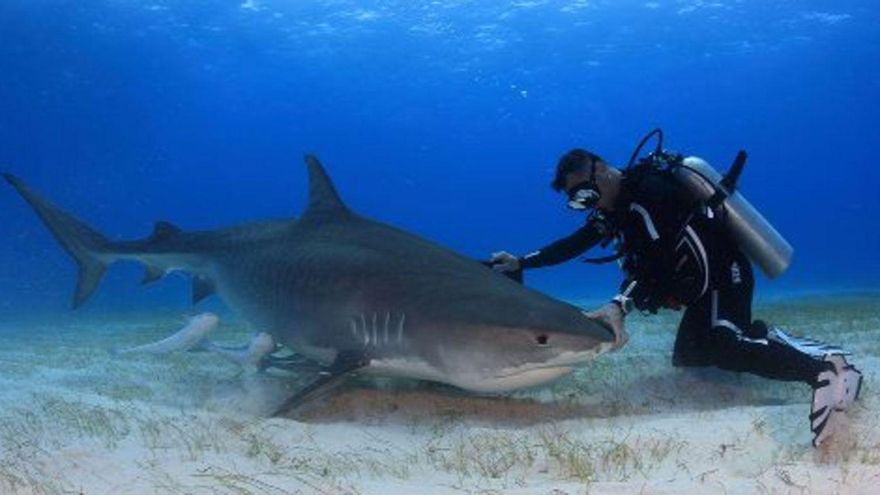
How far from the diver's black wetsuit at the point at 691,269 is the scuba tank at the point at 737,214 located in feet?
0.26

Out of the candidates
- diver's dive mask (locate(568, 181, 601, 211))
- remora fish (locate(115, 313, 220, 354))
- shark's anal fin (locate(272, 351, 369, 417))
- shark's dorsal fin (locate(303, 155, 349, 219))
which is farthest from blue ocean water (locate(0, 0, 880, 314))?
shark's anal fin (locate(272, 351, 369, 417))

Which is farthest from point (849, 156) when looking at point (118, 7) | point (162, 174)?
point (118, 7)

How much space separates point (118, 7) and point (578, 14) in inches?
1164

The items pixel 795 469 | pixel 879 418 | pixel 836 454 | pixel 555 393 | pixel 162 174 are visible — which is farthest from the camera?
pixel 162 174

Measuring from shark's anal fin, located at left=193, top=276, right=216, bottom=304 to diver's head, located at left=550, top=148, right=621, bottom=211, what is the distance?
454 cm

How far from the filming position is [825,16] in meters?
51.9

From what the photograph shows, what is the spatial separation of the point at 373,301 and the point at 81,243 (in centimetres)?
584

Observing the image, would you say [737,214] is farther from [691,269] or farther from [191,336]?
[191,336]

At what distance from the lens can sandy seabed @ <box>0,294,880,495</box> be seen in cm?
379

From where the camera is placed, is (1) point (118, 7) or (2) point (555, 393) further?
Result: (1) point (118, 7)

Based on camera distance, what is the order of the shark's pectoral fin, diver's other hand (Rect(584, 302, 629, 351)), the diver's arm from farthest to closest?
1. the shark's pectoral fin
2. the diver's arm
3. diver's other hand (Rect(584, 302, 629, 351))

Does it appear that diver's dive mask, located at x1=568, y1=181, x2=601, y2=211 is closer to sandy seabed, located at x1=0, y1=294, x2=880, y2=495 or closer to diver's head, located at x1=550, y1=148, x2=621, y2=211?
diver's head, located at x1=550, y1=148, x2=621, y2=211

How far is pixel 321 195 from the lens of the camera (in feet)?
25.0

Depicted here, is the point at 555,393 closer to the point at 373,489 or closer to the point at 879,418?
the point at 879,418
